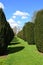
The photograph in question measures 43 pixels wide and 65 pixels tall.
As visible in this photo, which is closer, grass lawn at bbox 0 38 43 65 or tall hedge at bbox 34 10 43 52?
grass lawn at bbox 0 38 43 65

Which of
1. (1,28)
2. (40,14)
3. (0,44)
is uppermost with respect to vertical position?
(40,14)

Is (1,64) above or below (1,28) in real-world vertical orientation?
below

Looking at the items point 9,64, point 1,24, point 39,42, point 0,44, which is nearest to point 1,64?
point 9,64

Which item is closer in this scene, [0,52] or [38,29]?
[0,52]

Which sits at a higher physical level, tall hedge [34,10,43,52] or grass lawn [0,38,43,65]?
tall hedge [34,10,43,52]

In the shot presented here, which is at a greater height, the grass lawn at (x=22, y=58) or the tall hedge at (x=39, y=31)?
the tall hedge at (x=39, y=31)

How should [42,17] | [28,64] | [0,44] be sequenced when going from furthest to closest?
[42,17] → [0,44] → [28,64]

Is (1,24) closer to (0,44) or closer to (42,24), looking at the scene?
(0,44)

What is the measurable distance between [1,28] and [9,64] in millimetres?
4921

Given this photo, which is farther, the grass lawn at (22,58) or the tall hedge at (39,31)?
the tall hedge at (39,31)

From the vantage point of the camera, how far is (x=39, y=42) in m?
18.9

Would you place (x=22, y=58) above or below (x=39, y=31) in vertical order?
below

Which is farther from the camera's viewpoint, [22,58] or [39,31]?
[39,31]

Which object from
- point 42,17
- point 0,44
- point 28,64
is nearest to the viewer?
point 28,64
